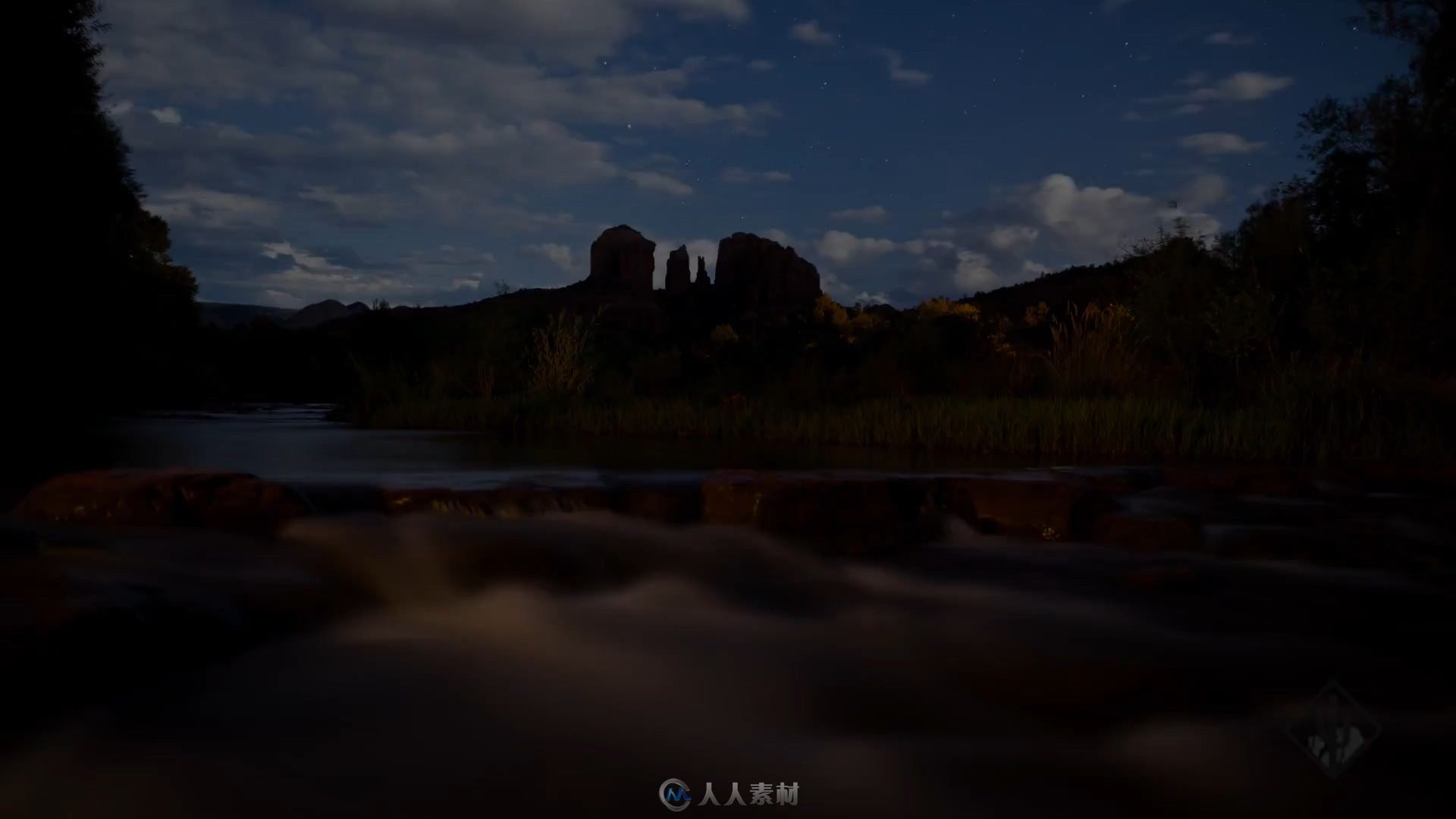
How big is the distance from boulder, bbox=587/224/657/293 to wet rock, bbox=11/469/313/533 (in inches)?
3047

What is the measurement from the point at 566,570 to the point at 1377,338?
10306mm

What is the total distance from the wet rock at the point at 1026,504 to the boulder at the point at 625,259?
7727cm

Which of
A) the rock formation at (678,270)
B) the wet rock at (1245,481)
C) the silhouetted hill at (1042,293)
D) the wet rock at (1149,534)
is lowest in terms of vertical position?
the wet rock at (1149,534)

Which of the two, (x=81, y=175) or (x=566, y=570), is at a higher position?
(x=81, y=175)

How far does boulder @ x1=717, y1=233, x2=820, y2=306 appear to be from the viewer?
89.2 meters

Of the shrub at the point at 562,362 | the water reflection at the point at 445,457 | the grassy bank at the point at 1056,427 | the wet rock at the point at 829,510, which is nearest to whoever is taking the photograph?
the wet rock at the point at 829,510

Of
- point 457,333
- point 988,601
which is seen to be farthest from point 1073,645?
point 457,333

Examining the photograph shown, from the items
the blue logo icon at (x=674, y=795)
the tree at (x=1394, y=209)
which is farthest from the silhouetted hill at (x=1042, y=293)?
the blue logo icon at (x=674, y=795)

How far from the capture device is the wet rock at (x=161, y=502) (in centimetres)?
397

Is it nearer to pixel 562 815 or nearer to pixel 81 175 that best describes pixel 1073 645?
pixel 562 815

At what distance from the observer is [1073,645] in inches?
114

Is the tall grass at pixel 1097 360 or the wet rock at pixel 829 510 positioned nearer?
the wet rock at pixel 829 510

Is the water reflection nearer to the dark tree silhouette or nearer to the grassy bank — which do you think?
the grassy bank

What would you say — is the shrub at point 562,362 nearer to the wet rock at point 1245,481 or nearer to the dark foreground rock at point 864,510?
the dark foreground rock at point 864,510
